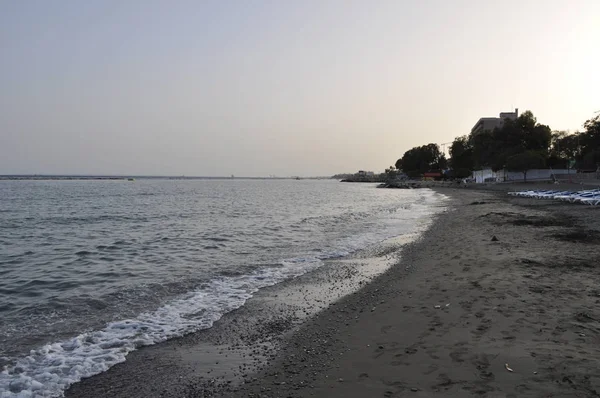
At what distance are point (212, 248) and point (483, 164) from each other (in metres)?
99.9

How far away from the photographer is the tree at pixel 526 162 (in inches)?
3127

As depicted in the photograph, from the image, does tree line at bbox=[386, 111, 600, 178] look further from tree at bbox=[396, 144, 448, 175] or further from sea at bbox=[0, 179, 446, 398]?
sea at bbox=[0, 179, 446, 398]

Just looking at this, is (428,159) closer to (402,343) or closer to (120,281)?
(120,281)

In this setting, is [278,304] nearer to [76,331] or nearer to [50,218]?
[76,331]

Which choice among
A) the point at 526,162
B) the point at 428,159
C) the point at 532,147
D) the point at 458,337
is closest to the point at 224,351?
the point at 458,337

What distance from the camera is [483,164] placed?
103m

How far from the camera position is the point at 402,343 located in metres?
6.39

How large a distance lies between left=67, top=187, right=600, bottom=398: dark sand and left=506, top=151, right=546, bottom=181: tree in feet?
256

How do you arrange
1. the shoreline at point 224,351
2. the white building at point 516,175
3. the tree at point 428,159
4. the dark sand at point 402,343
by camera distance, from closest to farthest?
the dark sand at point 402,343
the shoreline at point 224,351
the white building at point 516,175
the tree at point 428,159

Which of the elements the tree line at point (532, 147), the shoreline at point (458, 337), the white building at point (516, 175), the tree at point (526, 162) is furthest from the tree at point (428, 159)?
the shoreline at point (458, 337)

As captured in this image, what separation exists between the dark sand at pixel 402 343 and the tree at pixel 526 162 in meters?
78.1

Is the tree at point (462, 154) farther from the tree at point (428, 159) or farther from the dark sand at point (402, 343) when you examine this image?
the dark sand at point (402, 343)

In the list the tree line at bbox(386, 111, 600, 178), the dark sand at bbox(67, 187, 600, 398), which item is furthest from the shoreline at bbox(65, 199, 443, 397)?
the tree line at bbox(386, 111, 600, 178)

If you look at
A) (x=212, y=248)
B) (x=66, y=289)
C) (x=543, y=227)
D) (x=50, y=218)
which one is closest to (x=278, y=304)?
(x=66, y=289)
